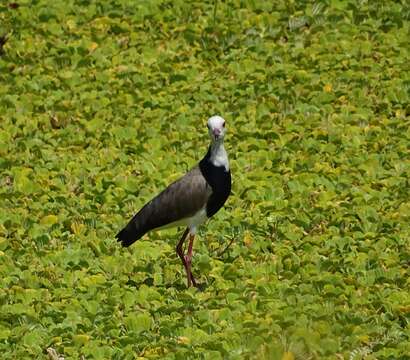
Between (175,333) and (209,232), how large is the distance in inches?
78.4

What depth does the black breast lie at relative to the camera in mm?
9555

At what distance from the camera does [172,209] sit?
9539mm

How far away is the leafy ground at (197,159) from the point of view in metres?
8.56

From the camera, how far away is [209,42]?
14.0 metres

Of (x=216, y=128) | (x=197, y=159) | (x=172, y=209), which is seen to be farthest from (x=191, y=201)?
(x=197, y=159)

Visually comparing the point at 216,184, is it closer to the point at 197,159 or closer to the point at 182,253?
the point at 182,253

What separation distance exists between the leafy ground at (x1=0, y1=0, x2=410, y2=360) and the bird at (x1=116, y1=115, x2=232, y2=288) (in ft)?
0.90

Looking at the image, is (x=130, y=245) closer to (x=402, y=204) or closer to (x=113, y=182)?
(x=113, y=182)

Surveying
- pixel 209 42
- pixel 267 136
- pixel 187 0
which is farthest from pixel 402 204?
pixel 187 0

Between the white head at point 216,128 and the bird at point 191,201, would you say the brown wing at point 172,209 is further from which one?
the white head at point 216,128

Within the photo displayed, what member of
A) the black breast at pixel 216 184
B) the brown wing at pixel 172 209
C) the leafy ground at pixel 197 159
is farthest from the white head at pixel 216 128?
the leafy ground at pixel 197 159

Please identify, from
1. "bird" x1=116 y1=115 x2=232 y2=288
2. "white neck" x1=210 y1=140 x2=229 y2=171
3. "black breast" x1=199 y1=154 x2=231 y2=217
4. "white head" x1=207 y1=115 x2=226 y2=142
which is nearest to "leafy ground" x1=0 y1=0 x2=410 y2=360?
"bird" x1=116 y1=115 x2=232 y2=288

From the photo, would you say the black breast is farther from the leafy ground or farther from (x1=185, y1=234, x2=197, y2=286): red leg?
the leafy ground

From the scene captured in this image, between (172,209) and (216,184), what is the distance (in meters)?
0.36
